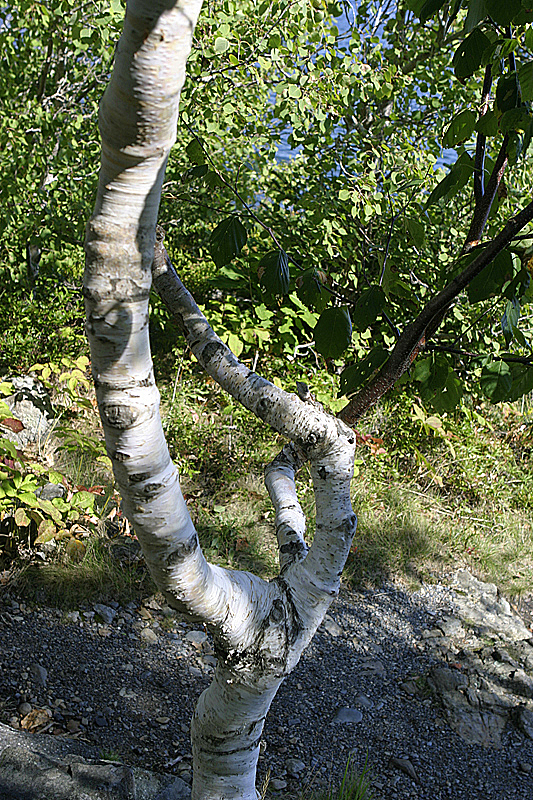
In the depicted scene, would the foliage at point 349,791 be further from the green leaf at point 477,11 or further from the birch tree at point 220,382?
the green leaf at point 477,11

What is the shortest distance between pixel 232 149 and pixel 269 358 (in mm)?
1499

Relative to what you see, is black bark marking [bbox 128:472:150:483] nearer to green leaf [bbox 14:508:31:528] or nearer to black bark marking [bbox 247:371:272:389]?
black bark marking [bbox 247:371:272:389]

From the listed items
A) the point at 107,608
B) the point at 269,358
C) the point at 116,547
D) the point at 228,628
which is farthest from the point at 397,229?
the point at 228,628

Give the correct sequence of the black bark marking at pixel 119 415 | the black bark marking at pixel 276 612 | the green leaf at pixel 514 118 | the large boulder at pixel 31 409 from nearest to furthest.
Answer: the black bark marking at pixel 119 415
the green leaf at pixel 514 118
the black bark marking at pixel 276 612
the large boulder at pixel 31 409

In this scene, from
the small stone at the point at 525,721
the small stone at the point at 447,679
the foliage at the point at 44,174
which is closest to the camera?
the small stone at the point at 525,721

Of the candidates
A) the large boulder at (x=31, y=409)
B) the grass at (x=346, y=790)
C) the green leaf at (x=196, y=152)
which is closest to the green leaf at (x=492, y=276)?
the green leaf at (x=196, y=152)

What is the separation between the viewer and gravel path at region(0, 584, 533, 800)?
225 centimetres

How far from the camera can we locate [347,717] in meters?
2.55

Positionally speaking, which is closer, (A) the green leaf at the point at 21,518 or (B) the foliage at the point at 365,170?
(B) the foliage at the point at 365,170

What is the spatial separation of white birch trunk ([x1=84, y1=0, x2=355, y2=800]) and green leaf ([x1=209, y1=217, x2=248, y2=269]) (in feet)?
0.40

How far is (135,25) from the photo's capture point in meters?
0.77

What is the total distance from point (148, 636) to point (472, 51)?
8.42ft

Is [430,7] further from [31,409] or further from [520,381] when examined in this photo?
[31,409]

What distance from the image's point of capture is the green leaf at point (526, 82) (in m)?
1.26
